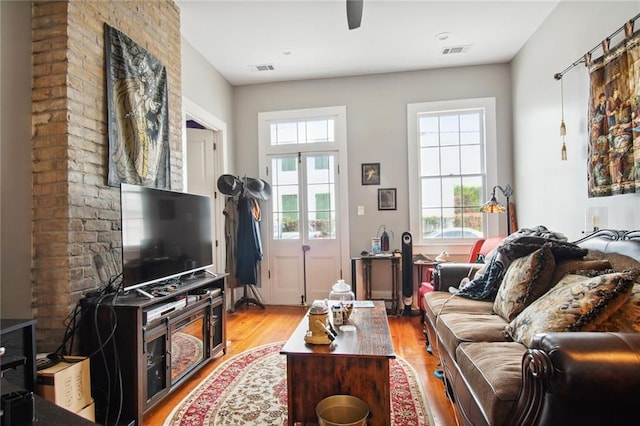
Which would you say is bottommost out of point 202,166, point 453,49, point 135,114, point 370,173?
point 370,173

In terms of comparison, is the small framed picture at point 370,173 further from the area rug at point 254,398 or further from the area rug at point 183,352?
the area rug at point 183,352

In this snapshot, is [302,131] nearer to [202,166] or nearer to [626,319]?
[202,166]

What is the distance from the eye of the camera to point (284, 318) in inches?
156

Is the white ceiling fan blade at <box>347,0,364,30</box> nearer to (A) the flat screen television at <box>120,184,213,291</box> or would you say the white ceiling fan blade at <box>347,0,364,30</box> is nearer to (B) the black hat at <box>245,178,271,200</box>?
(A) the flat screen television at <box>120,184,213,291</box>

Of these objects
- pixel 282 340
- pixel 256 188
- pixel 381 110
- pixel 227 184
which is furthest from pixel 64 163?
pixel 381 110

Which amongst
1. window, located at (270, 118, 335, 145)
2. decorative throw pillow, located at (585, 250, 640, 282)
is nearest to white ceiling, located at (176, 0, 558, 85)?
window, located at (270, 118, 335, 145)

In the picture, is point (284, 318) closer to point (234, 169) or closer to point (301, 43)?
point (234, 169)

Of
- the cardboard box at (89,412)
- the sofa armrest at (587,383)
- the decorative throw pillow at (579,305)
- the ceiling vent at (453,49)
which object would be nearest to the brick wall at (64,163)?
the cardboard box at (89,412)

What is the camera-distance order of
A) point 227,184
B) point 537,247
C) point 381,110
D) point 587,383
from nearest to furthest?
point 587,383, point 537,247, point 227,184, point 381,110

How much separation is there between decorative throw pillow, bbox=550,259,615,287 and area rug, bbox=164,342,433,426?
43.5 inches

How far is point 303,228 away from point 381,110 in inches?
71.3

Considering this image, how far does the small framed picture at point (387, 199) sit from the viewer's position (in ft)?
14.3

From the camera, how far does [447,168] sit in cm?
432

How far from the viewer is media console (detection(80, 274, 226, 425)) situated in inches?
75.3
